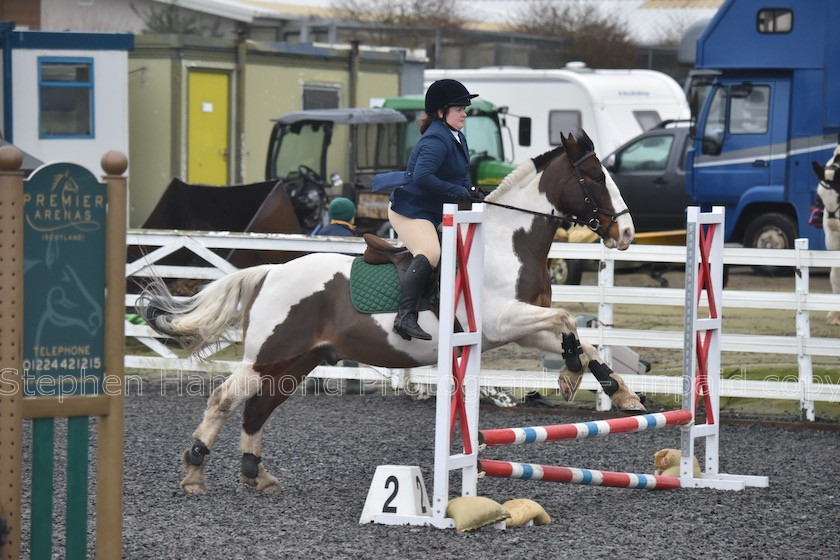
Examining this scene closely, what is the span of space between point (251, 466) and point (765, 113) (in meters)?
11.8

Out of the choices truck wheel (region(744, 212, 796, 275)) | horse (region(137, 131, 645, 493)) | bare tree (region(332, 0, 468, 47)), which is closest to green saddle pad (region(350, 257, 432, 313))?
horse (region(137, 131, 645, 493))

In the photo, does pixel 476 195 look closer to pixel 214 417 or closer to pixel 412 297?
pixel 412 297

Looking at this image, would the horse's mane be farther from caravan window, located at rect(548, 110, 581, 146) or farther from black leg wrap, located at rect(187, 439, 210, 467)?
caravan window, located at rect(548, 110, 581, 146)

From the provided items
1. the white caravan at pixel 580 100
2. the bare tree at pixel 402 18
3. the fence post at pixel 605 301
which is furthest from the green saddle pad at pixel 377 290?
the bare tree at pixel 402 18

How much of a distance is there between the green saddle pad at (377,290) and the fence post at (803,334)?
146 inches

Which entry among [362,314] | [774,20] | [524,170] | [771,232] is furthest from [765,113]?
[362,314]

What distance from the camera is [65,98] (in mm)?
17906

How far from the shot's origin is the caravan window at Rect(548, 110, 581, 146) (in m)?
23.4

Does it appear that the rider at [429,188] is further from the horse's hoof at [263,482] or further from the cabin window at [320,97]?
the cabin window at [320,97]

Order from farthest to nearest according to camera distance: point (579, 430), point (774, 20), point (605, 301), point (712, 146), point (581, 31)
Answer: point (581, 31) → point (712, 146) → point (774, 20) → point (605, 301) → point (579, 430)

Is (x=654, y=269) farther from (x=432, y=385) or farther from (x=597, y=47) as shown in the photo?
(x=597, y=47)

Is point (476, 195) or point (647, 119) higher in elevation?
point (647, 119)

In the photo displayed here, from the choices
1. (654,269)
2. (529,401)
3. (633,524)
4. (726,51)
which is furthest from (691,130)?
(633,524)

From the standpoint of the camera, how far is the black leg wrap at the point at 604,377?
689 cm
